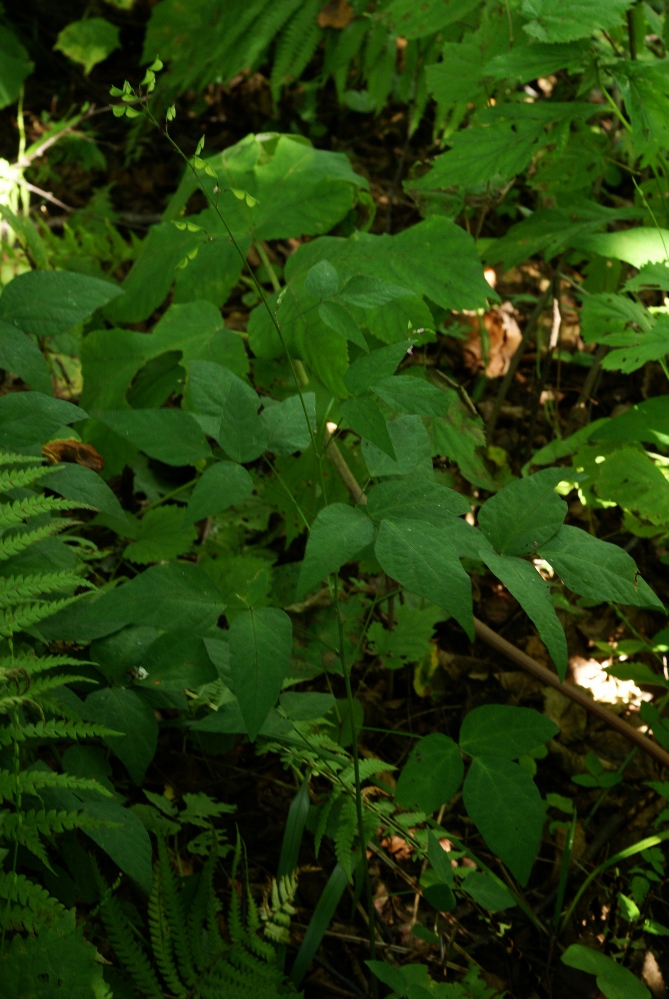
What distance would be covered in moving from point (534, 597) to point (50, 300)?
3.25ft

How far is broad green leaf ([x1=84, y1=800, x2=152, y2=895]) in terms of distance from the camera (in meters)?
1.06

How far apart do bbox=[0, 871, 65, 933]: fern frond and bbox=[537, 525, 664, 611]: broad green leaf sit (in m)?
0.79

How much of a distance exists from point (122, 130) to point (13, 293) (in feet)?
8.96

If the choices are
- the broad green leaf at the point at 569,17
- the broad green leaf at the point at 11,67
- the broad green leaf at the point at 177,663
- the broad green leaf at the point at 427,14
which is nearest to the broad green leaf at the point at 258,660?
the broad green leaf at the point at 177,663

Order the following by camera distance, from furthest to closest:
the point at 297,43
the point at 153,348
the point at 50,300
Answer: the point at 297,43 < the point at 153,348 < the point at 50,300

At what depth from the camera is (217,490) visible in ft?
3.74

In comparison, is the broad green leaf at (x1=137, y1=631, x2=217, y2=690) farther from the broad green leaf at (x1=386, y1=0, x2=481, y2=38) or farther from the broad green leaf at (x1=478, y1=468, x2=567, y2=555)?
the broad green leaf at (x1=386, y1=0, x2=481, y2=38)

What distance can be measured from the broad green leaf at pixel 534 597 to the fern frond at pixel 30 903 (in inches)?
27.1

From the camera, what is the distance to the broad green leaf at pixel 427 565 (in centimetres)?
97

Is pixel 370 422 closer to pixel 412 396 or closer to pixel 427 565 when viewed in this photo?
pixel 412 396

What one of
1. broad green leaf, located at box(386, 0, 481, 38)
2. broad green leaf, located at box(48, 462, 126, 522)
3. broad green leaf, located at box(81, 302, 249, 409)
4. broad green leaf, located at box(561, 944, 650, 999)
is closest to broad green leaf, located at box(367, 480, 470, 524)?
broad green leaf, located at box(48, 462, 126, 522)

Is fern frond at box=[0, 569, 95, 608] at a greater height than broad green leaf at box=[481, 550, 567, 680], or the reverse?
fern frond at box=[0, 569, 95, 608]

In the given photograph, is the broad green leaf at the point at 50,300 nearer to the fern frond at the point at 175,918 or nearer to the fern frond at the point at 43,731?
the fern frond at the point at 43,731

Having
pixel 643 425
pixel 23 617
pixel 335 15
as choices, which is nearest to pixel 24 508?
pixel 23 617
